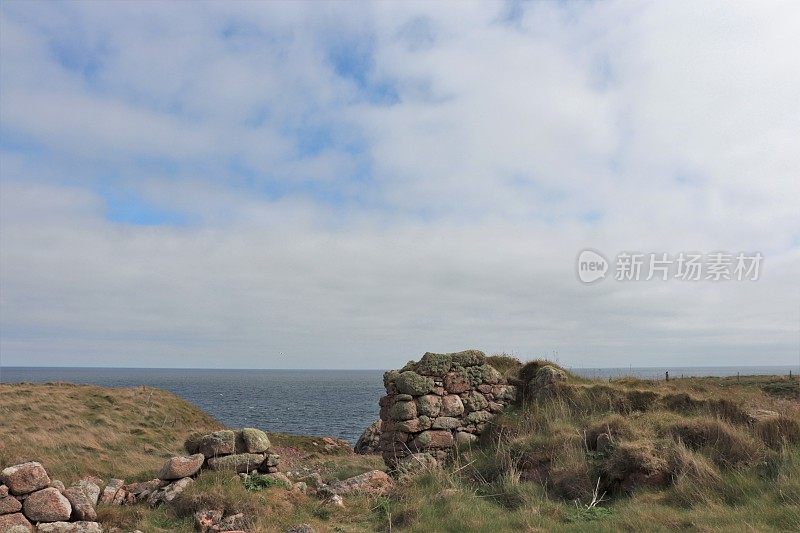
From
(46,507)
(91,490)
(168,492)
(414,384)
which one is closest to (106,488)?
(91,490)

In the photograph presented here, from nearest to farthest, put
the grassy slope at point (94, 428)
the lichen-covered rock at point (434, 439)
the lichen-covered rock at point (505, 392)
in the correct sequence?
the lichen-covered rock at point (434, 439) → the lichen-covered rock at point (505, 392) → the grassy slope at point (94, 428)

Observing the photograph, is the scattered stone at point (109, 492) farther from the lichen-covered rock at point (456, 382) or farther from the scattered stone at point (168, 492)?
the lichen-covered rock at point (456, 382)

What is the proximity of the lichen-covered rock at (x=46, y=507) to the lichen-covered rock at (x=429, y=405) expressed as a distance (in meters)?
6.55

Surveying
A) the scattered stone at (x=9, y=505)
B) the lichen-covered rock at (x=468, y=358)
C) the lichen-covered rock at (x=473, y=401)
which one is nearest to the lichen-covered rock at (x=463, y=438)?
the lichen-covered rock at (x=473, y=401)

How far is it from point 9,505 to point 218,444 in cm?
312

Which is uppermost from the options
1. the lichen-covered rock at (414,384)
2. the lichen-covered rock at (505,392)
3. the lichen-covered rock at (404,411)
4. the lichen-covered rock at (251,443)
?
the lichen-covered rock at (414,384)

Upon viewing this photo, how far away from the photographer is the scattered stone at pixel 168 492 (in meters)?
8.75

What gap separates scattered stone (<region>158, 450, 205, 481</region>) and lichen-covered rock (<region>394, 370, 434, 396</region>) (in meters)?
4.29

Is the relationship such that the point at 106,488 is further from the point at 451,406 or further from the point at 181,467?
the point at 451,406

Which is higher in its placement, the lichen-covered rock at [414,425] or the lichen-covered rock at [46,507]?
the lichen-covered rock at [414,425]

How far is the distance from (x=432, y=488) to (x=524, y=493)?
5.17 ft

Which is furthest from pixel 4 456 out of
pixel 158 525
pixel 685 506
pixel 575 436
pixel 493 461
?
pixel 685 506

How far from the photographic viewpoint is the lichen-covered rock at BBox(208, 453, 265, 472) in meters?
9.52

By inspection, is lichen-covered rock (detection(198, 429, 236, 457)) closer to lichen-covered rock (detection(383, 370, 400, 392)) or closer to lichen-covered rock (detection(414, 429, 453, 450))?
lichen-covered rock (detection(383, 370, 400, 392))
